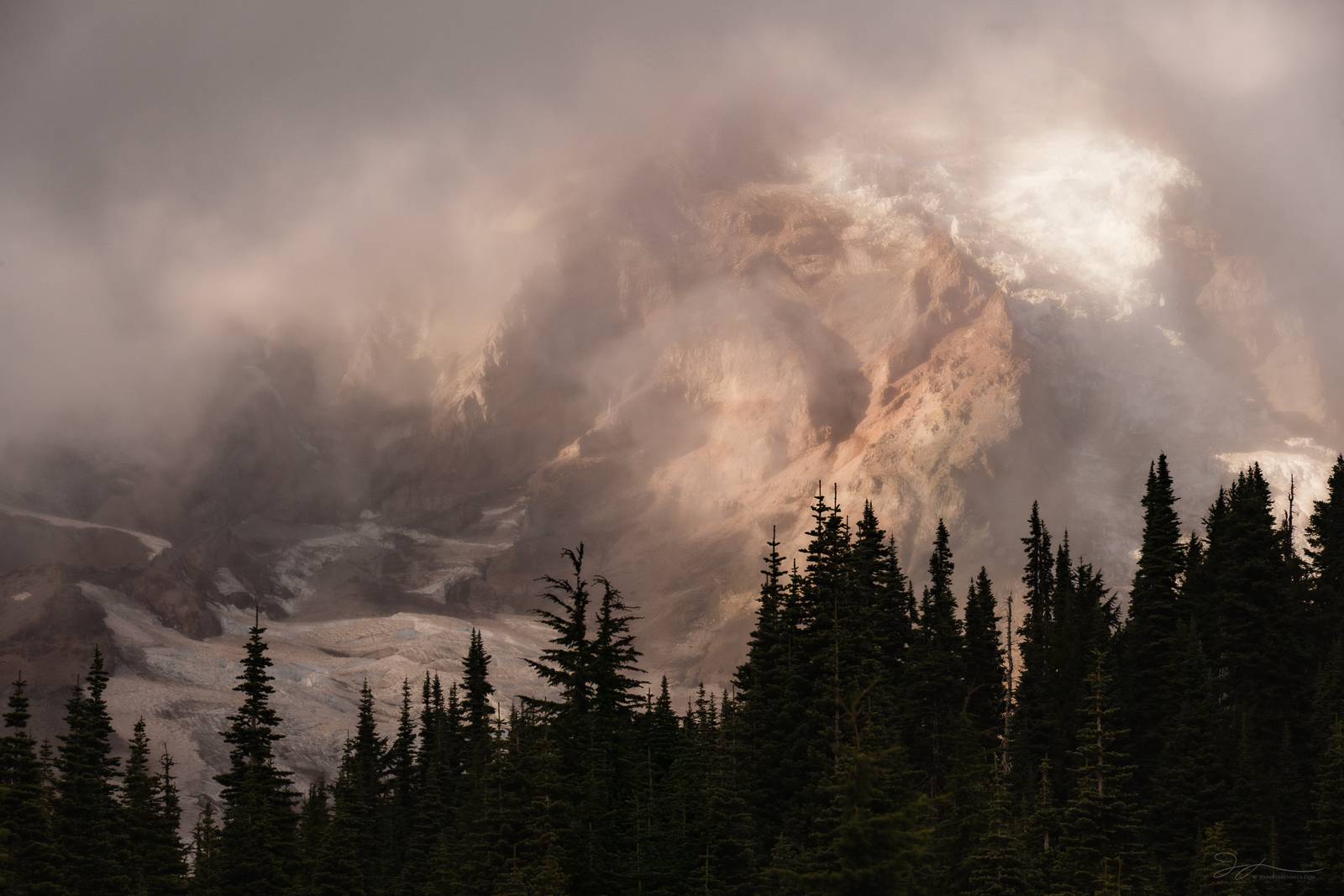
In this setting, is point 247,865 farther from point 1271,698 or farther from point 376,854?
point 1271,698

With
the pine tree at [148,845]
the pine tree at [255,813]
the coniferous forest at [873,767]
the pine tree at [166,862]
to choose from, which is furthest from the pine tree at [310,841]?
the pine tree at [148,845]

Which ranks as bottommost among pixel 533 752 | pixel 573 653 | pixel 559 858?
pixel 559 858

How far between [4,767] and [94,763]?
410 inches

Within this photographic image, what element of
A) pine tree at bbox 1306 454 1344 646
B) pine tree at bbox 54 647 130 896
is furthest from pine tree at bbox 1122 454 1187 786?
pine tree at bbox 54 647 130 896

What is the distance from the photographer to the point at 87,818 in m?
94.6

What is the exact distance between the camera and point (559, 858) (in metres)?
73.8

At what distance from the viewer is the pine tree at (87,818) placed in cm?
9262

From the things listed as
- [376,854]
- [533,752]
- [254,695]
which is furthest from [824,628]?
[376,854]

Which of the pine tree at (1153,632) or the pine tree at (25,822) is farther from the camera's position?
the pine tree at (1153,632)

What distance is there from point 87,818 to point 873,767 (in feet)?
194

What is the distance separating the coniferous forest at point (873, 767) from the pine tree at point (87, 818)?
21 centimetres

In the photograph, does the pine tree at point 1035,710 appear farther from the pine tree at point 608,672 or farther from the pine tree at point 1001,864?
the pine tree at point 608,672
